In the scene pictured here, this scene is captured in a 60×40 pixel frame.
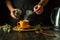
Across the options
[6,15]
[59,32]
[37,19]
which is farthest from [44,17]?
[59,32]

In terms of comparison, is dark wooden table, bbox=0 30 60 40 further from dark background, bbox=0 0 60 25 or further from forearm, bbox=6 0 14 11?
dark background, bbox=0 0 60 25

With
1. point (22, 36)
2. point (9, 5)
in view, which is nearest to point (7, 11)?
point (9, 5)

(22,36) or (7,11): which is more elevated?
(7,11)

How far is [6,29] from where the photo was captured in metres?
1.35

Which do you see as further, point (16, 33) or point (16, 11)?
point (16, 11)

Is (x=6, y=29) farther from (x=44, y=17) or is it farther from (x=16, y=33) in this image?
(x=44, y=17)

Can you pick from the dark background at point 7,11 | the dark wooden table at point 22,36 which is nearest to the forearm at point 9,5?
the dark background at point 7,11

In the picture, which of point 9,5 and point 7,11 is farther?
point 7,11

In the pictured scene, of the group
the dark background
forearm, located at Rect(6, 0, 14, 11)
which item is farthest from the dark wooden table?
the dark background

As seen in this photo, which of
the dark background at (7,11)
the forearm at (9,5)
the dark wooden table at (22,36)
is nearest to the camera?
the dark wooden table at (22,36)

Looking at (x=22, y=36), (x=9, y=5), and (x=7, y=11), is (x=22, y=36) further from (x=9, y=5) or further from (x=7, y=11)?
(x=7, y=11)

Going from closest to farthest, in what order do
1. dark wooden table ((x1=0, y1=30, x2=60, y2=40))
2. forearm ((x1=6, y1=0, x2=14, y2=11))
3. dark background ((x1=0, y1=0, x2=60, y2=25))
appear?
dark wooden table ((x1=0, y1=30, x2=60, y2=40))
forearm ((x1=6, y1=0, x2=14, y2=11))
dark background ((x1=0, y1=0, x2=60, y2=25))

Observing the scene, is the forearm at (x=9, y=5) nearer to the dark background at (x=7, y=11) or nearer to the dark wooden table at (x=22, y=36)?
the dark background at (x=7, y=11)

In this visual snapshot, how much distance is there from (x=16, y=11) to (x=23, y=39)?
1.18 feet
